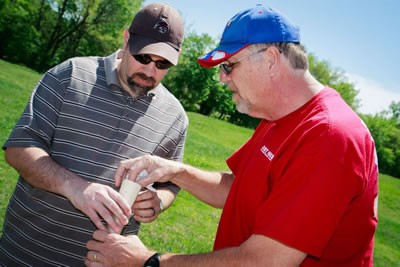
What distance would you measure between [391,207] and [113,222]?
78.7 feet

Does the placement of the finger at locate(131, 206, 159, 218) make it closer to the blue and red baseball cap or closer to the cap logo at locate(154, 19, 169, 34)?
the blue and red baseball cap

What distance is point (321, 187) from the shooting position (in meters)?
1.48

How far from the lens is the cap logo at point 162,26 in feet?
8.44

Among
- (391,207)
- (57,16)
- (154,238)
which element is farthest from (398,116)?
(154,238)

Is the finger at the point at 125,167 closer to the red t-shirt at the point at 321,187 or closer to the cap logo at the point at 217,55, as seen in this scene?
the red t-shirt at the point at 321,187

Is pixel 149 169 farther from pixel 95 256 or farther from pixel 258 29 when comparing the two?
pixel 258 29

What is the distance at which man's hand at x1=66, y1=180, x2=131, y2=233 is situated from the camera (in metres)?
1.87

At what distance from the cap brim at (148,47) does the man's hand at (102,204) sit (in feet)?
3.89

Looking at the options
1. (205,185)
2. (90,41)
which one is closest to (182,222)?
(205,185)

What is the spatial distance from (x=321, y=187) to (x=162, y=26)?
185cm

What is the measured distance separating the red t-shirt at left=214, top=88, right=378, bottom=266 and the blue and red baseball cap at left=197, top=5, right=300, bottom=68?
0.46 metres

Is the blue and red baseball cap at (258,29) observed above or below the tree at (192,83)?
above

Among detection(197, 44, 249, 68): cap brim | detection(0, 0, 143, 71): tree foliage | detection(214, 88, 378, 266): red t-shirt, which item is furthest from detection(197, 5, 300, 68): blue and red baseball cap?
detection(0, 0, 143, 71): tree foliage

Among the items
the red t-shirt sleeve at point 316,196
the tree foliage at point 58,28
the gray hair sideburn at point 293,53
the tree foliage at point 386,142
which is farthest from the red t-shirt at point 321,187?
the tree foliage at point 386,142
